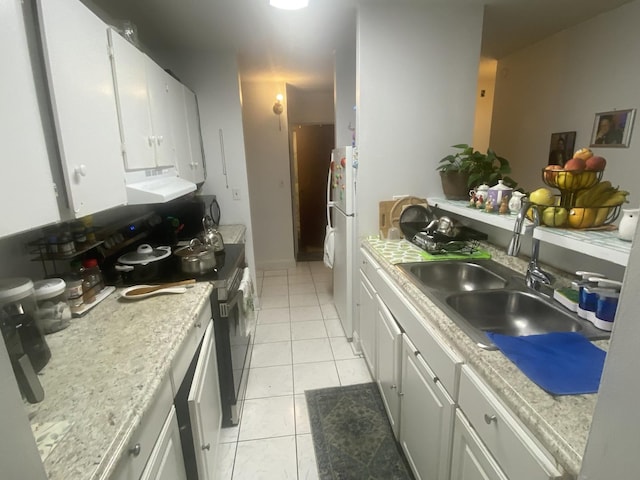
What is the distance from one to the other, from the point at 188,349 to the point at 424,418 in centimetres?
98

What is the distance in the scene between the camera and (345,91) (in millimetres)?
3096

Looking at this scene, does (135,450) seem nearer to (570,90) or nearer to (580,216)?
(580,216)

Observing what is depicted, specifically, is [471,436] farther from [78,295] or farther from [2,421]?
[78,295]

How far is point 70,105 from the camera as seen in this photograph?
3.34 ft

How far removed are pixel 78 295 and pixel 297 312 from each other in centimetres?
218

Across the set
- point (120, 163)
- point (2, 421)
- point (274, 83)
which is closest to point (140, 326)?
point (120, 163)

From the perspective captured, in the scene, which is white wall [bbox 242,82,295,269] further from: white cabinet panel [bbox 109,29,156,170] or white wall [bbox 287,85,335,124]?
white cabinet panel [bbox 109,29,156,170]

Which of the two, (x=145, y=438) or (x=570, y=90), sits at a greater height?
(x=570, y=90)

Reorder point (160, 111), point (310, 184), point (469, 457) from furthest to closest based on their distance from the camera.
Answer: point (310, 184), point (160, 111), point (469, 457)

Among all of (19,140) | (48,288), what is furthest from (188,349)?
(19,140)

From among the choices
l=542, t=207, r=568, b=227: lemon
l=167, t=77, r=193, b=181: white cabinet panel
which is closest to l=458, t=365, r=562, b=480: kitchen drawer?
l=542, t=207, r=568, b=227: lemon

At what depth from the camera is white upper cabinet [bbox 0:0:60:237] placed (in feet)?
2.50

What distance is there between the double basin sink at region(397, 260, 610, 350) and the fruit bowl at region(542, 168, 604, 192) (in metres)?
0.44

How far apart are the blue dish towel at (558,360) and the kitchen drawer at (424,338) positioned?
0.16 metres
